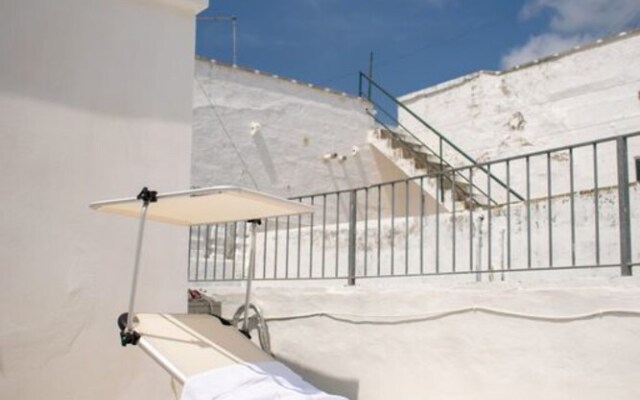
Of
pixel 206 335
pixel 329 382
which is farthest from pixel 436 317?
pixel 206 335

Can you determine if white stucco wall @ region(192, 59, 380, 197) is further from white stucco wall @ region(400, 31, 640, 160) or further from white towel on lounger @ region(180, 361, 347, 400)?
white towel on lounger @ region(180, 361, 347, 400)

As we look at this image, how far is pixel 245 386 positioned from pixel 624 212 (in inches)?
104

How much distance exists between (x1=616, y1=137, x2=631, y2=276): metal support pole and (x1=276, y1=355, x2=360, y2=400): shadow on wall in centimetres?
239

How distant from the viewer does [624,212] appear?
14.9 ft

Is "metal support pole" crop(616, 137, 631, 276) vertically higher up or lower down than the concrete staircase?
lower down

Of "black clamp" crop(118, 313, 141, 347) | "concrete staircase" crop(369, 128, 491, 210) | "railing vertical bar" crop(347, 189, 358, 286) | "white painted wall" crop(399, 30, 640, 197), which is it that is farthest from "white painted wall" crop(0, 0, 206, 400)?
"white painted wall" crop(399, 30, 640, 197)

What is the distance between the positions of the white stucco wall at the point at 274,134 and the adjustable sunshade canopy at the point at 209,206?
554 cm

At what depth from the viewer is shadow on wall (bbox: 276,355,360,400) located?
19.3 feet

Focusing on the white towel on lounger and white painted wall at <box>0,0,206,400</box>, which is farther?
white painted wall at <box>0,0,206,400</box>

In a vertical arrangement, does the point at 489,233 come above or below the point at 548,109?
below

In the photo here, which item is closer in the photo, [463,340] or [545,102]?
[463,340]

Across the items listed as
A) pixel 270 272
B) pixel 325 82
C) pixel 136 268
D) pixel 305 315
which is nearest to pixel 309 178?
pixel 325 82

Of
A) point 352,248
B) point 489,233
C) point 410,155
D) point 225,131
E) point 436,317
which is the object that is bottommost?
point 436,317

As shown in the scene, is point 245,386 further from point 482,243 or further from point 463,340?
point 482,243
